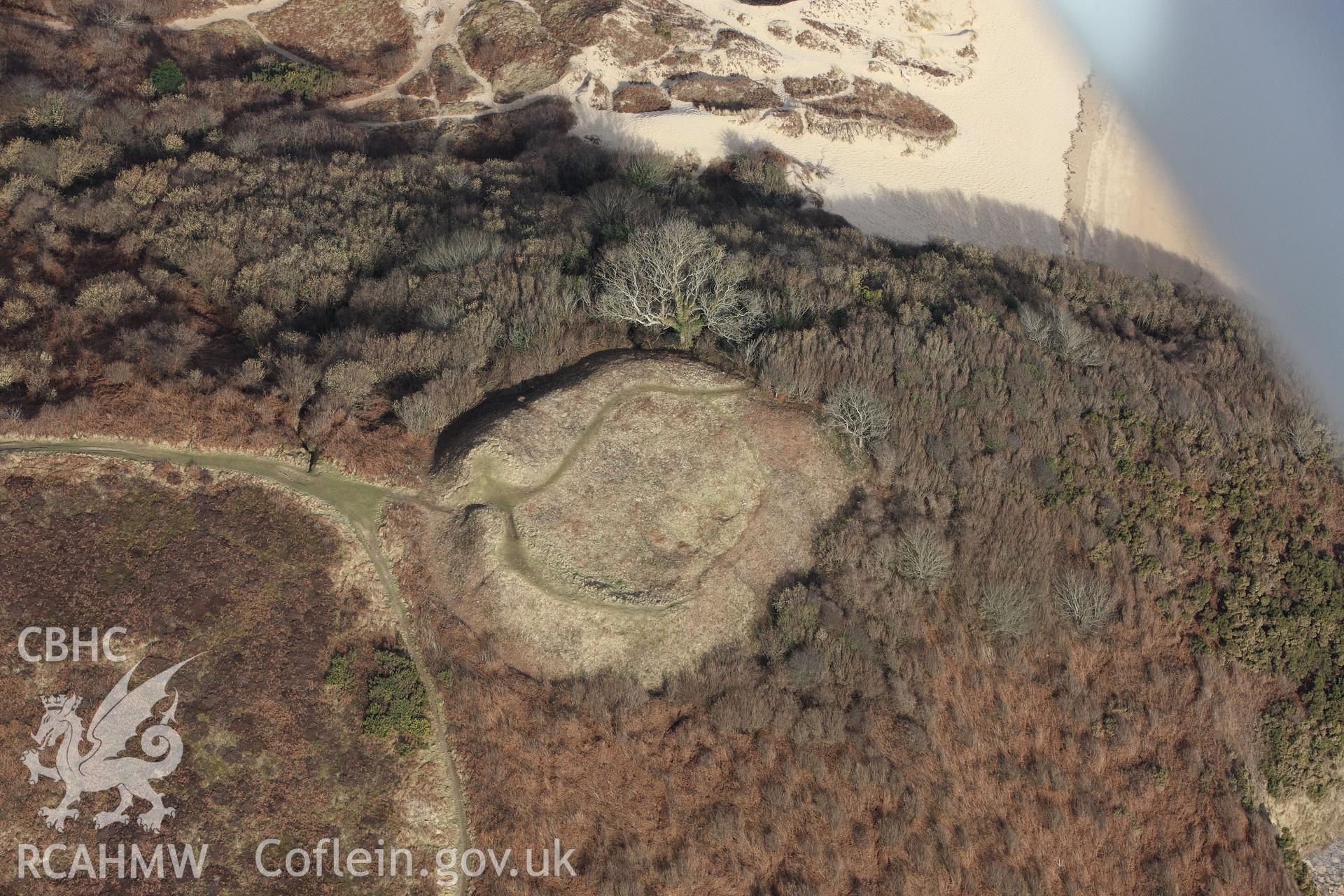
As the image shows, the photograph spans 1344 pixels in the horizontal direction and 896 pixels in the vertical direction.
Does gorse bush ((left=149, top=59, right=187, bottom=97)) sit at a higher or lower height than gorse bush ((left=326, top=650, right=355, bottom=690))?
higher

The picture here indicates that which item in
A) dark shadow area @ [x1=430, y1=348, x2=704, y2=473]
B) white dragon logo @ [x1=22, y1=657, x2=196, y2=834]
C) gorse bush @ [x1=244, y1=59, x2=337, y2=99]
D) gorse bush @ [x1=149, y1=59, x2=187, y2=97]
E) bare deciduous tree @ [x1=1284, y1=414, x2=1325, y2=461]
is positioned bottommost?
white dragon logo @ [x1=22, y1=657, x2=196, y2=834]

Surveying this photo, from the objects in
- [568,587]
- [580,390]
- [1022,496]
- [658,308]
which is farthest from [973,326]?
[568,587]

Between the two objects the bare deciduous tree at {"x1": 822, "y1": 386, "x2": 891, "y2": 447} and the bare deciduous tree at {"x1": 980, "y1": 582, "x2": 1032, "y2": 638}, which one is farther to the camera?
the bare deciduous tree at {"x1": 822, "y1": 386, "x2": 891, "y2": 447}

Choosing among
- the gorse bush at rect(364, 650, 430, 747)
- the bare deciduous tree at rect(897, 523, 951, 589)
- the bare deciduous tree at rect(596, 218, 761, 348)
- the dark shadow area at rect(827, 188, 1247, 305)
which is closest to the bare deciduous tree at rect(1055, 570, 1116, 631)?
the bare deciduous tree at rect(897, 523, 951, 589)

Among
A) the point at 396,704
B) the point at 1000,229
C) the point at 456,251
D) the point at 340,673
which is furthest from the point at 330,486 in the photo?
the point at 1000,229

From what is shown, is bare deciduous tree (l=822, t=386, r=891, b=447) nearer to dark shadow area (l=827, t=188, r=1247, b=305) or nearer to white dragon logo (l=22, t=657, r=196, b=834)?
→ dark shadow area (l=827, t=188, r=1247, b=305)

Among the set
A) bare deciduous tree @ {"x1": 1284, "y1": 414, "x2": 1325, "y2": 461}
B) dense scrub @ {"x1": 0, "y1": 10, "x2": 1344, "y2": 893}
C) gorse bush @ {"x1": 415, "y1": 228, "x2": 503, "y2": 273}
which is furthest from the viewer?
bare deciduous tree @ {"x1": 1284, "y1": 414, "x2": 1325, "y2": 461}

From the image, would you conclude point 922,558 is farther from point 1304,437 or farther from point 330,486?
point 330,486
